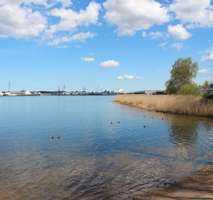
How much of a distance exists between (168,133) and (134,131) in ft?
12.2

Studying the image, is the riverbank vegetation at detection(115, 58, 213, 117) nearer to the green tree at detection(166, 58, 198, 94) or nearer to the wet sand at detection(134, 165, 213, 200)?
the green tree at detection(166, 58, 198, 94)

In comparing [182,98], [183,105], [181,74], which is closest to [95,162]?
[183,105]

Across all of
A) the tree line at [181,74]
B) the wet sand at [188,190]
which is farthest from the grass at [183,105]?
the wet sand at [188,190]

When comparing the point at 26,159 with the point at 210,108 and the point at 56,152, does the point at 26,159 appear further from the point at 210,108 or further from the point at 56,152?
the point at 210,108

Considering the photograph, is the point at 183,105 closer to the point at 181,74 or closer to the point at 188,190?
the point at 181,74

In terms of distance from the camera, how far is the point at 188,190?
14023mm

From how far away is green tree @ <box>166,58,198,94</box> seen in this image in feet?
286

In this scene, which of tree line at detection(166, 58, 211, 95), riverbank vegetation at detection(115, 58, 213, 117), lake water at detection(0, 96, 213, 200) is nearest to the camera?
lake water at detection(0, 96, 213, 200)

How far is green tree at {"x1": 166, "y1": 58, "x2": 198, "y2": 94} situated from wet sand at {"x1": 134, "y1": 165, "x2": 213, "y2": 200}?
71.8m

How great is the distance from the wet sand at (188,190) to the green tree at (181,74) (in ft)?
235

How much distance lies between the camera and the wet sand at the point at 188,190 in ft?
42.9

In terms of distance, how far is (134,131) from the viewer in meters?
36.6

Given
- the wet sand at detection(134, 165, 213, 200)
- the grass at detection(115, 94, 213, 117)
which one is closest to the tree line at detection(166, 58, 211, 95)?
the grass at detection(115, 94, 213, 117)

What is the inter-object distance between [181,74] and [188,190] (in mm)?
75369
